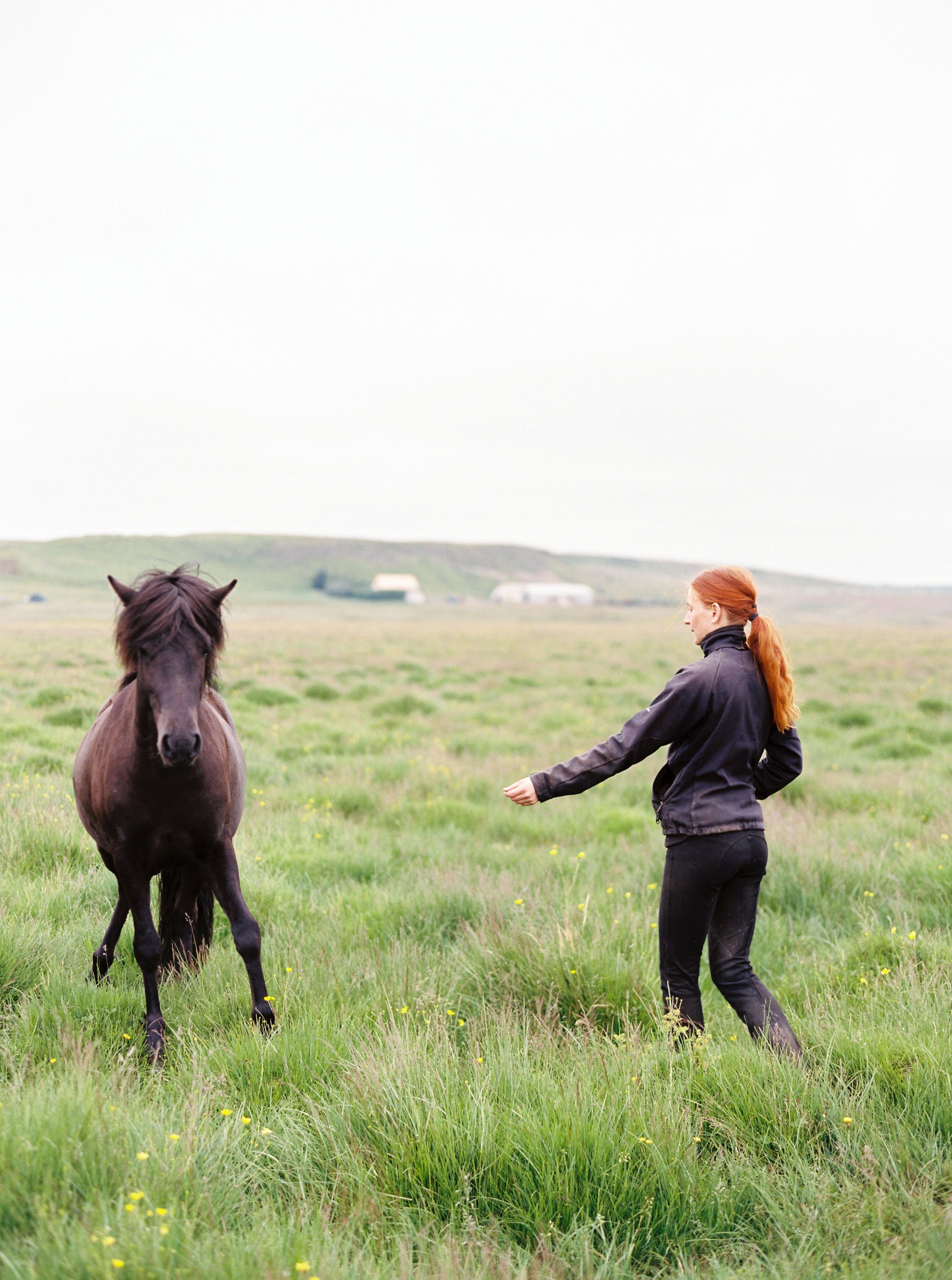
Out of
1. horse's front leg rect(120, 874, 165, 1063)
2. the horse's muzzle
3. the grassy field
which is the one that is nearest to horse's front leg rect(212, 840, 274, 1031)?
the grassy field

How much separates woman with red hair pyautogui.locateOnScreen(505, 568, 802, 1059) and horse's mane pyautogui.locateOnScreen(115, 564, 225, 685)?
1697mm

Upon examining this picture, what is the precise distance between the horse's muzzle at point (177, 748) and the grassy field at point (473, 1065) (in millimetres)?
1151

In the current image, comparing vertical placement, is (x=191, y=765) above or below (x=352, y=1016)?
above

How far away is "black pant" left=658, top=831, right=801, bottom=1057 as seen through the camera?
11.6 feet

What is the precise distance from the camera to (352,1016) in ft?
12.2

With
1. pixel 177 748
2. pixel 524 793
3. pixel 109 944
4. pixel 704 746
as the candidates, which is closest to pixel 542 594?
pixel 109 944

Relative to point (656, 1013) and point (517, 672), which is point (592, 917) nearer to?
point (656, 1013)

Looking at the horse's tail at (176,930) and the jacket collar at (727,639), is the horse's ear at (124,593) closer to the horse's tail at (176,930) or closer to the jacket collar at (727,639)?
the horse's tail at (176,930)

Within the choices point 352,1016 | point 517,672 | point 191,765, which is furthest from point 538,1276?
point 517,672

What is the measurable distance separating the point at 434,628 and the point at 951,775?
48333 millimetres

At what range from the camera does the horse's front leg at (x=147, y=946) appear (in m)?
3.87

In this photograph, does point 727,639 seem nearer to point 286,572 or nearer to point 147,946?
point 147,946

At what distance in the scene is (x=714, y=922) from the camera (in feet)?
12.3

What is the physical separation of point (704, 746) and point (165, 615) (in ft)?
8.40
